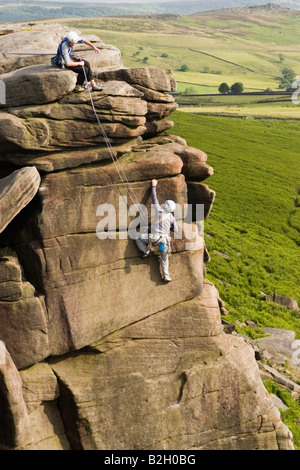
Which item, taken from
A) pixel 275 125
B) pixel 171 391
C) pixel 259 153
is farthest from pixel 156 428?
pixel 275 125

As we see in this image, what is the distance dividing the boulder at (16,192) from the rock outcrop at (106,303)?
2.67 ft

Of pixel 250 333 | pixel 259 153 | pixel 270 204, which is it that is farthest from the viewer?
pixel 259 153

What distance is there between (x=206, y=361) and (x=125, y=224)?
7540 millimetres

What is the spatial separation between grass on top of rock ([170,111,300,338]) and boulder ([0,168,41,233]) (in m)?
24.6

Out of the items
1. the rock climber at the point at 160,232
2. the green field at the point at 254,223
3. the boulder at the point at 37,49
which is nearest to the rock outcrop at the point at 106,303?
the boulder at the point at 37,49

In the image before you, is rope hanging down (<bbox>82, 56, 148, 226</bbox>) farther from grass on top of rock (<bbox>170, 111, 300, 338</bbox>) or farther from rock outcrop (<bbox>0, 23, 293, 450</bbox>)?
grass on top of rock (<bbox>170, 111, 300, 338</bbox>)

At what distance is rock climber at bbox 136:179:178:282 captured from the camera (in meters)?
23.8

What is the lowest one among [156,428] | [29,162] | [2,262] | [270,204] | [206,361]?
[270,204]

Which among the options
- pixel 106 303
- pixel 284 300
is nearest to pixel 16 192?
pixel 106 303

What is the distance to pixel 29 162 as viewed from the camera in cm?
2161

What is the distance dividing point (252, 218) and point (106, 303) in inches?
1939

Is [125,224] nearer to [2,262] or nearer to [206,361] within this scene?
[2,262]

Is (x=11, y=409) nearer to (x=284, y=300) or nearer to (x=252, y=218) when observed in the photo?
(x=284, y=300)

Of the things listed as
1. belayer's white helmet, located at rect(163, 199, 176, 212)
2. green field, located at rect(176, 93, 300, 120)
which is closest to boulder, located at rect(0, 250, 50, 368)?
belayer's white helmet, located at rect(163, 199, 176, 212)
